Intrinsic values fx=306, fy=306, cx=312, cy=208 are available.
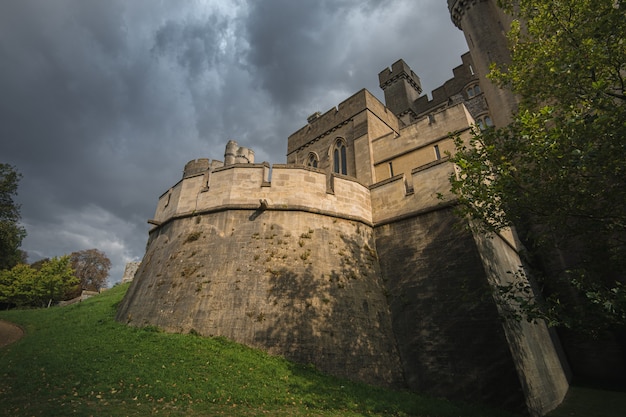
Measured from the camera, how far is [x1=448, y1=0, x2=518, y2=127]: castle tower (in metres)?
21.2

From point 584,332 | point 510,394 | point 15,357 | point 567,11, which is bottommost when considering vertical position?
point 510,394

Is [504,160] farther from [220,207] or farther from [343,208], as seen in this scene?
[220,207]

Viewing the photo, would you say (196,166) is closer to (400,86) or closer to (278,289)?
(278,289)

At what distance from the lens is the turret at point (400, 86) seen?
33.3 m

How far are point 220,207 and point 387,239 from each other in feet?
22.3

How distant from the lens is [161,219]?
1416 centimetres

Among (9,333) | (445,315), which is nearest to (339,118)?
(445,315)

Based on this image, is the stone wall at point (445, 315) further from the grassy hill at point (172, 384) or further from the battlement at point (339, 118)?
the battlement at point (339, 118)

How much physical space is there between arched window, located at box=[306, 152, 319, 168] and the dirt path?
1690 cm

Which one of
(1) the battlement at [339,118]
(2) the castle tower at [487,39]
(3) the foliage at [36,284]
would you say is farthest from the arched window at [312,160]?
(3) the foliage at [36,284]

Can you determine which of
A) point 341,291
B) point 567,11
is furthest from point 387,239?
point 567,11

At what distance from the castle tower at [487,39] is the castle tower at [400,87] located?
24.5ft

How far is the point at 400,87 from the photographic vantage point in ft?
113

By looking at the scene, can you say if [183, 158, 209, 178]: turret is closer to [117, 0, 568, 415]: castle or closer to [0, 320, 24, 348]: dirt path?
[117, 0, 568, 415]: castle
